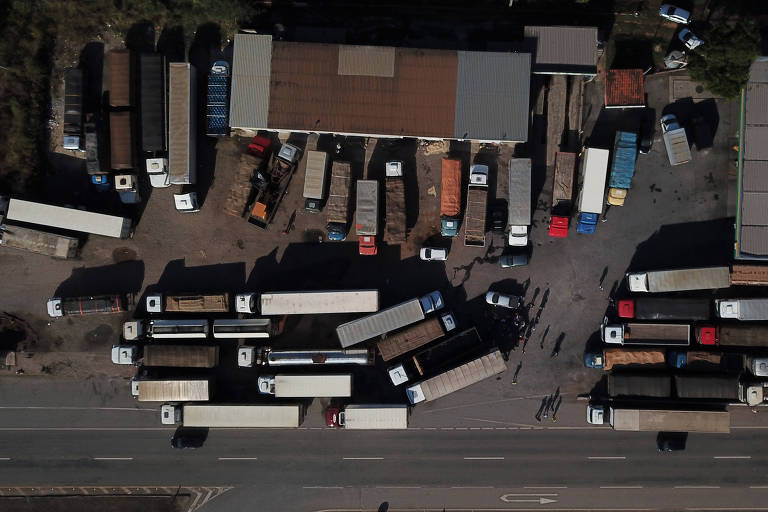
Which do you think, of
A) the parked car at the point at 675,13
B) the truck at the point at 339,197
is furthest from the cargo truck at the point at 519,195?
the parked car at the point at 675,13

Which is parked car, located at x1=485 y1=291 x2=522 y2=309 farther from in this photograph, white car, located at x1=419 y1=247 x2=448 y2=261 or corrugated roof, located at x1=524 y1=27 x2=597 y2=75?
corrugated roof, located at x1=524 y1=27 x2=597 y2=75

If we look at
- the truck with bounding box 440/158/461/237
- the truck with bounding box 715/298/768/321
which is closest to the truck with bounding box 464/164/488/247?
the truck with bounding box 440/158/461/237

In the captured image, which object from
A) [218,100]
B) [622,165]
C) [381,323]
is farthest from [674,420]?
[218,100]

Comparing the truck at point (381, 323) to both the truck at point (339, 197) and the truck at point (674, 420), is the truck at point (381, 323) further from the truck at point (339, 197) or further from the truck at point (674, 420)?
the truck at point (674, 420)

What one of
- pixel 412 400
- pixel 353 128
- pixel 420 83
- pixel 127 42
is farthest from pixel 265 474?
pixel 127 42

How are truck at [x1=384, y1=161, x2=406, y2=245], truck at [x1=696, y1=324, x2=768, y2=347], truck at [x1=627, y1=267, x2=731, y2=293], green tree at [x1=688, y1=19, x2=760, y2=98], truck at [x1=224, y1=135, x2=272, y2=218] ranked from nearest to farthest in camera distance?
green tree at [x1=688, y1=19, x2=760, y2=98]
truck at [x1=627, y1=267, x2=731, y2=293]
truck at [x1=696, y1=324, x2=768, y2=347]
truck at [x1=384, y1=161, x2=406, y2=245]
truck at [x1=224, y1=135, x2=272, y2=218]

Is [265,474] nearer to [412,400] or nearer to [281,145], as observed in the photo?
[412,400]
